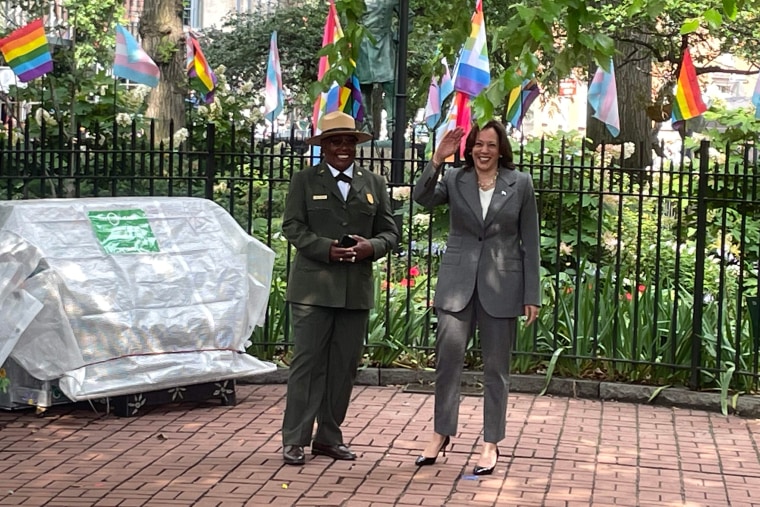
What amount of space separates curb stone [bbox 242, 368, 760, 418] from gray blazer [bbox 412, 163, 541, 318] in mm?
2705

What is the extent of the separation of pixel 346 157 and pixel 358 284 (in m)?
0.68

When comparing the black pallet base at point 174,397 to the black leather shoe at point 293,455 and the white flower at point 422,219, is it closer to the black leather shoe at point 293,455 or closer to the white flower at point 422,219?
the black leather shoe at point 293,455

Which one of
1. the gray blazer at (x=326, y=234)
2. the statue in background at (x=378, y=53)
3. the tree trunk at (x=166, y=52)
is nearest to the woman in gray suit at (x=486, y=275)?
the gray blazer at (x=326, y=234)

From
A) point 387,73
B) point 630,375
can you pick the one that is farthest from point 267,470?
point 387,73

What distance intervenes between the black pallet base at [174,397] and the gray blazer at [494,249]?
2277 mm

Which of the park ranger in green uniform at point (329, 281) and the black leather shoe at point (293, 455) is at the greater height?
the park ranger in green uniform at point (329, 281)

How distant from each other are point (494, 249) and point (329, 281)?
0.87 meters

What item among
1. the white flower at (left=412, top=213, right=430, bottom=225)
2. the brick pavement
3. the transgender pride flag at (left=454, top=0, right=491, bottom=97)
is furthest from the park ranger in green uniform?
the transgender pride flag at (left=454, top=0, right=491, bottom=97)

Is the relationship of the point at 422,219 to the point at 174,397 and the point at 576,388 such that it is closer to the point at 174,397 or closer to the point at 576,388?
the point at 576,388

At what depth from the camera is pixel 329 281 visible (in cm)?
693

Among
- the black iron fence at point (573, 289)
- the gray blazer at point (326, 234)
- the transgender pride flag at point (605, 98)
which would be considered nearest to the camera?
the gray blazer at point (326, 234)

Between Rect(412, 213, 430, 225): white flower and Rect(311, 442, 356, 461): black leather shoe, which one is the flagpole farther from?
Rect(311, 442, 356, 461): black leather shoe

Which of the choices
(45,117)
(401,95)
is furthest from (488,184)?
(401,95)

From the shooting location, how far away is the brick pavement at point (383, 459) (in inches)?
251
